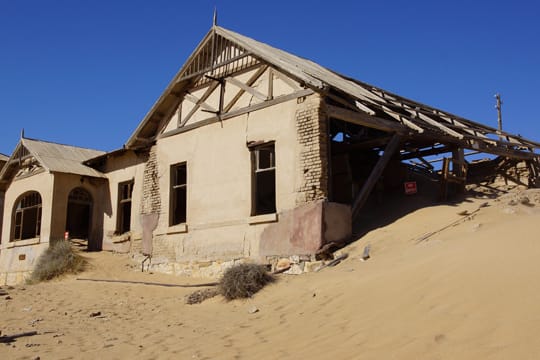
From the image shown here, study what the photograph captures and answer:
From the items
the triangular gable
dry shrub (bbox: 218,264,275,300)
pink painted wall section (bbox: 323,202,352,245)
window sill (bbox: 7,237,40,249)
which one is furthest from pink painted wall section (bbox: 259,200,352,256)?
window sill (bbox: 7,237,40,249)

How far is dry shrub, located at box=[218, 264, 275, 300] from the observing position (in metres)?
9.46

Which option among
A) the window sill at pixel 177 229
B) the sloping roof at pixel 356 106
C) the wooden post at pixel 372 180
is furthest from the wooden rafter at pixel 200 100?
the wooden post at pixel 372 180

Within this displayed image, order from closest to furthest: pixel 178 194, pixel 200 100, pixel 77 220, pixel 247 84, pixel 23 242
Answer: pixel 247 84
pixel 200 100
pixel 178 194
pixel 23 242
pixel 77 220

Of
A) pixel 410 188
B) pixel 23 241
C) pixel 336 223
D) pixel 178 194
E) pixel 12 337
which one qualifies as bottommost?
pixel 12 337

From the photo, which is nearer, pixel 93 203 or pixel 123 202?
pixel 123 202

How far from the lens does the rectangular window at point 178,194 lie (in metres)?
15.2

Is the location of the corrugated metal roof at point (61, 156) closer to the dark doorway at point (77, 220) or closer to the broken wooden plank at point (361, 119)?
the dark doorway at point (77, 220)

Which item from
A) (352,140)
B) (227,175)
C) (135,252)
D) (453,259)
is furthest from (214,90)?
(453,259)

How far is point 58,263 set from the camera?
15.4m

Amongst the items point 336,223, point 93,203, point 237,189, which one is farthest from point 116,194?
point 336,223

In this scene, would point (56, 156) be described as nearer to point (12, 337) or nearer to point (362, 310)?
point (12, 337)

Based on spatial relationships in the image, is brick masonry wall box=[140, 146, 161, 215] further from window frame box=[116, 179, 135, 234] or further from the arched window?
the arched window

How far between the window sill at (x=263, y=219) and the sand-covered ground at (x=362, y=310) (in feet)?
6.28

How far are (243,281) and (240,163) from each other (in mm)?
4270
